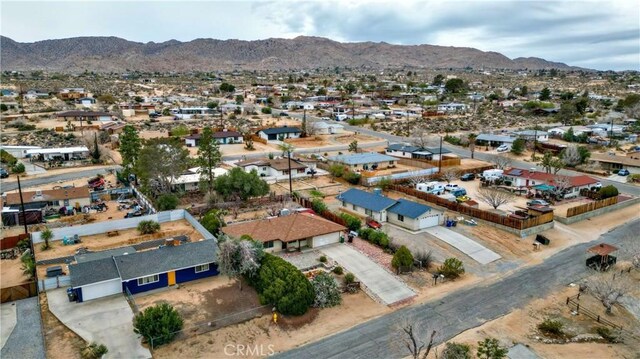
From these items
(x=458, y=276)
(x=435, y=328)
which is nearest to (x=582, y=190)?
(x=458, y=276)

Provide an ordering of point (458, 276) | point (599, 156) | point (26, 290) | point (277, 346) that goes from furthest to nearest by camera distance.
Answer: point (599, 156) < point (458, 276) < point (26, 290) < point (277, 346)

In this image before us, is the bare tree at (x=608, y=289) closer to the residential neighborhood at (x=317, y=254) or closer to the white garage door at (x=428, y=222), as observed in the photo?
the residential neighborhood at (x=317, y=254)

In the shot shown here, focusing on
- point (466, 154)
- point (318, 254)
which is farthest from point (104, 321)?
point (466, 154)

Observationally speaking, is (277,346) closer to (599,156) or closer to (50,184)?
(50,184)

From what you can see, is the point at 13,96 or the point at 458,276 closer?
the point at 458,276

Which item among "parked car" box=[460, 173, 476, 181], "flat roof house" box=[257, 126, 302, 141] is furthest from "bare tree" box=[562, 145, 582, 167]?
"flat roof house" box=[257, 126, 302, 141]

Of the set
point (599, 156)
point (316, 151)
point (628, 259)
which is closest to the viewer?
point (628, 259)

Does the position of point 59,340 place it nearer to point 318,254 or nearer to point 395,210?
point 318,254
